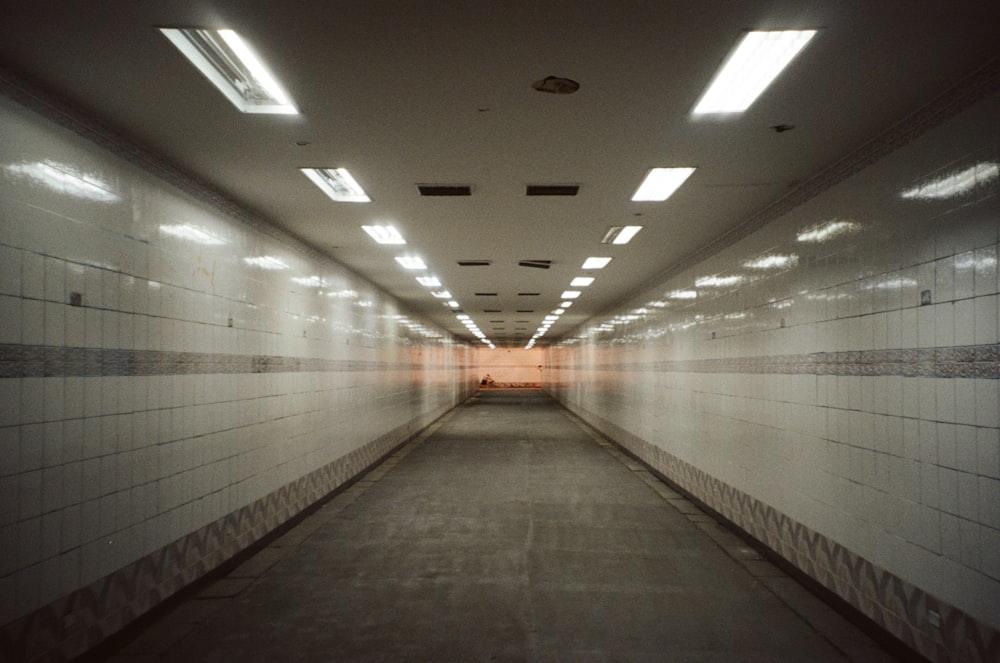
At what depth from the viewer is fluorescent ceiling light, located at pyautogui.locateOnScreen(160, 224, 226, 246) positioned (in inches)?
195

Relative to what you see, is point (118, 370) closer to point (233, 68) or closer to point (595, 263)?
point (233, 68)

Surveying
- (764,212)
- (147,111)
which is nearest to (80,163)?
(147,111)

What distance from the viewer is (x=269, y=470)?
680 cm

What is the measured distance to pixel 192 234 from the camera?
5281 mm

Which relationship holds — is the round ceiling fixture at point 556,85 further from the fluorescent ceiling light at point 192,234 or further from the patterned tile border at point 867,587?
the patterned tile border at point 867,587

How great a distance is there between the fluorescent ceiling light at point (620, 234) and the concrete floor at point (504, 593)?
10.9 feet

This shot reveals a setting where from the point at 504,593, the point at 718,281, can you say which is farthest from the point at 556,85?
the point at 718,281

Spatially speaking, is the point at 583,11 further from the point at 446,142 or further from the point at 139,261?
the point at 139,261

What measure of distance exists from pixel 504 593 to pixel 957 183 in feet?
13.5

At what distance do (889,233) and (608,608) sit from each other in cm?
327

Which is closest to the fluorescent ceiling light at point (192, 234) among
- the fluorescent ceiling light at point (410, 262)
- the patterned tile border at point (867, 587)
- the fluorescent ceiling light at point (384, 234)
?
the fluorescent ceiling light at point (384, 234)

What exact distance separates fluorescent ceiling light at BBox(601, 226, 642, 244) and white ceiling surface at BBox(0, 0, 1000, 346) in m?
0.82

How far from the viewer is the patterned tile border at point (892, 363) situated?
3389 mm

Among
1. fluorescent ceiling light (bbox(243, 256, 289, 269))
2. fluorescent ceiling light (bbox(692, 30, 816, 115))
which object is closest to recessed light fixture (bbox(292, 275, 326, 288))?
fluorescent ceiling light (bbox(243, 256, 289, 269))
